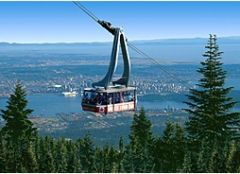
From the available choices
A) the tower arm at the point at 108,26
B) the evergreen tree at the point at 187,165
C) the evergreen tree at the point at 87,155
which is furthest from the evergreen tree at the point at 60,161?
the tower arm at the point at 108,26

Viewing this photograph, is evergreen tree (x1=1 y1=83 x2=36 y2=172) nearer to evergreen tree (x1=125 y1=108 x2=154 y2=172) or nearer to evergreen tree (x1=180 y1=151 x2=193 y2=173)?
evergreen tree (x1=125 y1=108 x2=154 y2=172)

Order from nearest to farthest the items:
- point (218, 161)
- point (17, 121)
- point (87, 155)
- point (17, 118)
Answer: point (218, 161), point (87, 155), point (17, 118), point (17, 121)

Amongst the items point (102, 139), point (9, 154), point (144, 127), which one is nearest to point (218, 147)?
point (144, 127)

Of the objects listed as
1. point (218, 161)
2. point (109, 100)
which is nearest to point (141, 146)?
point (218, 161)

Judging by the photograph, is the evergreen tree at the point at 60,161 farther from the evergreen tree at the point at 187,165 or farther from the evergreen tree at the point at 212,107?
the evergreen tree at the point at 212,107

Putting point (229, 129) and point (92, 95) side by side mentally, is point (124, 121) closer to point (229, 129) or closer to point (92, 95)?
point (229, 129)

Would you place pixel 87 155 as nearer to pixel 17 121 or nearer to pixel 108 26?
pixel 17 121
